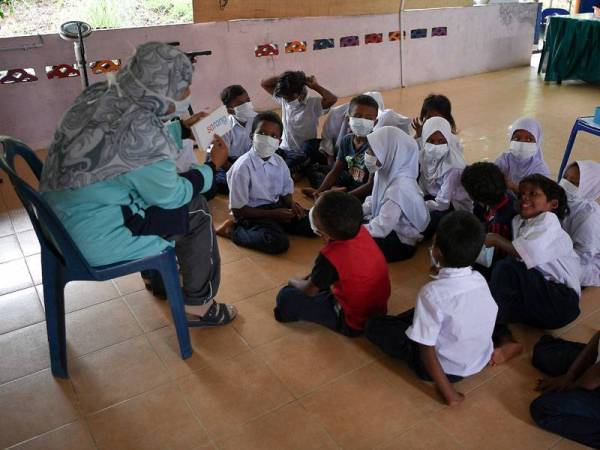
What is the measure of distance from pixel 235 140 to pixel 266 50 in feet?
8.54

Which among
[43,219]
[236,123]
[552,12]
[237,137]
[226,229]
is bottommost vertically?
[226,229]

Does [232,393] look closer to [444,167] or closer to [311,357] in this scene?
[311,357]

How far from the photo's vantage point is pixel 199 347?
88.9 inches

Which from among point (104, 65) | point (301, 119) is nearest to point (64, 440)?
Result: point (301, 119)

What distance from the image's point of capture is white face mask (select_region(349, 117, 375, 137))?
10.9 feet

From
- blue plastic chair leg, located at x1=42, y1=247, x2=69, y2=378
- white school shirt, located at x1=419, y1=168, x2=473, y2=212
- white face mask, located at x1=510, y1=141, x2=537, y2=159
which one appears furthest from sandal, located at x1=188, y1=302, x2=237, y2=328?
white face mask, located at x1=510, y1=141, x2=537, y2=159

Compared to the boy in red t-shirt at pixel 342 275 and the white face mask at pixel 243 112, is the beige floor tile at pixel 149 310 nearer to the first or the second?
the boy in red t-shirt at pixel 342 275

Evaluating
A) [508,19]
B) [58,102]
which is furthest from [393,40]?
[58,102]

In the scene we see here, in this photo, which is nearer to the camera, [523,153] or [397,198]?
[397,198]

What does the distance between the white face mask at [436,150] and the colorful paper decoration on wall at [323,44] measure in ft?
12.3

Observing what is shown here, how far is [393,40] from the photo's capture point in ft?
23.4

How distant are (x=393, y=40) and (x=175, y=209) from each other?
6.14 metres

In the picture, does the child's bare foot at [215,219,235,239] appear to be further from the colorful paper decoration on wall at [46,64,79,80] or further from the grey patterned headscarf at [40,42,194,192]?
the colorful paper decoration on wall at [46,64,79,80]

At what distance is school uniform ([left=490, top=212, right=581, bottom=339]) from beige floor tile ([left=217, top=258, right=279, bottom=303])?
45.8 inches
